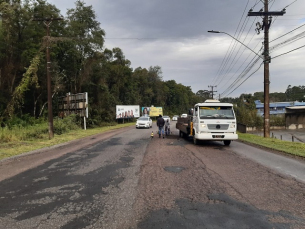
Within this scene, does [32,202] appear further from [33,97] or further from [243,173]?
[33,97]

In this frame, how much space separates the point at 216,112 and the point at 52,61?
77.9 feet

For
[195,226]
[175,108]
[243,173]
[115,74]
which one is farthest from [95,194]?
[175,108]

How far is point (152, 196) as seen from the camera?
5.61 m

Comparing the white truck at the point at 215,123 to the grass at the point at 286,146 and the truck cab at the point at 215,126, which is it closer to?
the truck cab at the point at 215,126

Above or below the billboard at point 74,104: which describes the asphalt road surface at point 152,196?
below

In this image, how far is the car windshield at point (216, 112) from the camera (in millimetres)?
14264

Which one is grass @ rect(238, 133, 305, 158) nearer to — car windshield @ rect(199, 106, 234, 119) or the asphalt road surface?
car windshield @ rect(199, 106, 234, 119)

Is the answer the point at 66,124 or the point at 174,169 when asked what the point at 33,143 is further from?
the point at 174,169

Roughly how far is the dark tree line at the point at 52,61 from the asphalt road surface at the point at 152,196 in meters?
15.6

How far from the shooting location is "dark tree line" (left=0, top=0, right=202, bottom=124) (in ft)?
83.9

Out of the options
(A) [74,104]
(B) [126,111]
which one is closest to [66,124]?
(A) [74,104]

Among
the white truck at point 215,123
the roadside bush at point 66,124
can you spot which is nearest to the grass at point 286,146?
the white truck at point 215,123

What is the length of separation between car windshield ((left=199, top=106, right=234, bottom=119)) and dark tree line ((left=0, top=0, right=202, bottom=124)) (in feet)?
43.6

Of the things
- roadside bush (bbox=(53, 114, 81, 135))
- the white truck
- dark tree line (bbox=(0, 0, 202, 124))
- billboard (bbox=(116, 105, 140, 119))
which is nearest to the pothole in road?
the white truck
